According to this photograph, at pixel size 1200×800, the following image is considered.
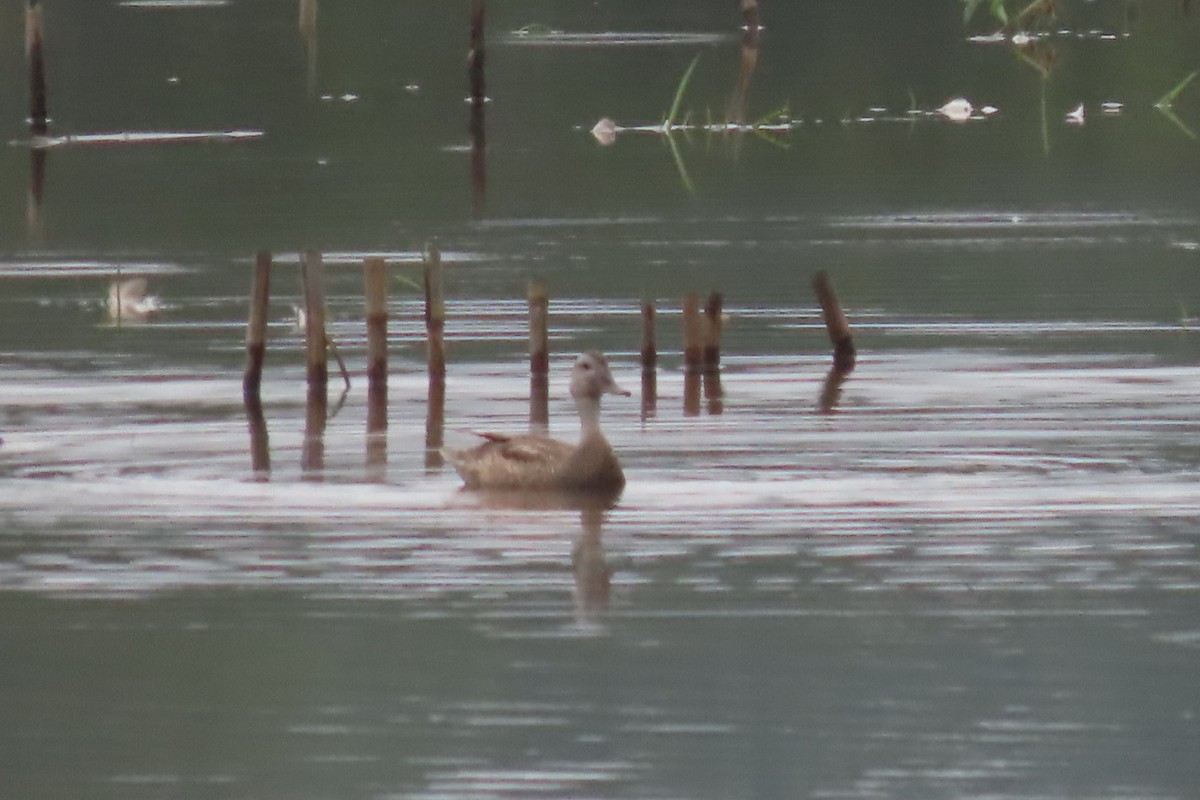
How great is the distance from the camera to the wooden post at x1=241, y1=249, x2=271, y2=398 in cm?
1939

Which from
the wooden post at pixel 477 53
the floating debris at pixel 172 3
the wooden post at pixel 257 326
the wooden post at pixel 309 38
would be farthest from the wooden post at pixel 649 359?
the floating debris at pixel 172 3

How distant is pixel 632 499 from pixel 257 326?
4.17 m

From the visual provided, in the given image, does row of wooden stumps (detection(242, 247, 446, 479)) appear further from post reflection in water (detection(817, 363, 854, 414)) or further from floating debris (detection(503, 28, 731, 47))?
floating debris (detection(503, 28, 731, 47))

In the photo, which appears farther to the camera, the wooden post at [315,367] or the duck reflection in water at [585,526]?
the wooden post at [315,367]

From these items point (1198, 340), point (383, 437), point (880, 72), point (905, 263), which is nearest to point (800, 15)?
point (880, 72)

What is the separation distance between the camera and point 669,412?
19.5 m

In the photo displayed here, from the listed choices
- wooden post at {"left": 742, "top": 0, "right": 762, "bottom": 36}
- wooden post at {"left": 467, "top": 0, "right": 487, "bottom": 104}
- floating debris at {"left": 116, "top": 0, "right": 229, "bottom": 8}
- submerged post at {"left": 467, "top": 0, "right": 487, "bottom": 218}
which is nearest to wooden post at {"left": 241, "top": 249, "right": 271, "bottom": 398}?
submerged post at {"left": 467, "top": 0, "right": 487, "bottom": 218}

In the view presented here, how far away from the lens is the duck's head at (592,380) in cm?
1645

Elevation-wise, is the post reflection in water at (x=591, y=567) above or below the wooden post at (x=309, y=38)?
below

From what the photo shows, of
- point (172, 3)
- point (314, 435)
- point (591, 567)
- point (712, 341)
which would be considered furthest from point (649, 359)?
point (172, 3)

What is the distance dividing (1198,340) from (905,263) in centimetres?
571

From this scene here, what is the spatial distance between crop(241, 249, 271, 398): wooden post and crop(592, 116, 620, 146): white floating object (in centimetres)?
1990

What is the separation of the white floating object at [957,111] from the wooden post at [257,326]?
23.4 metres

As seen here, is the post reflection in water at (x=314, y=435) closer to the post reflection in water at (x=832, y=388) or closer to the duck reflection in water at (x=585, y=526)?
the duck reflection in water at (x=585, y=526)
